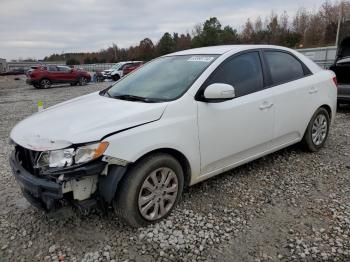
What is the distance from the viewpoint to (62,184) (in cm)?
256

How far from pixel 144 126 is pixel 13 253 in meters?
1.58

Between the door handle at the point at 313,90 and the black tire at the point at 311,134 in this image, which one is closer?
the door handle at the point at 313,90

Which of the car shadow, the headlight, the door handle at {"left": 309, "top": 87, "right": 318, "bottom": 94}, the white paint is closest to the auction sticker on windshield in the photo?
the white paint

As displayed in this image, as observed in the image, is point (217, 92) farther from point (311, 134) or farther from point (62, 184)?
point (311, 134)

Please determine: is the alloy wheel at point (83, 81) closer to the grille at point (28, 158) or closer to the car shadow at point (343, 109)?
the car shadow at point (343, 109)

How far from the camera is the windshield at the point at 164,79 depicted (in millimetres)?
3340

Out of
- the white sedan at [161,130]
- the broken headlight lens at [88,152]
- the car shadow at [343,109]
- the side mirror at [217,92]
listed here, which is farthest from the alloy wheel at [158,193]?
the car shadow at [343,109]

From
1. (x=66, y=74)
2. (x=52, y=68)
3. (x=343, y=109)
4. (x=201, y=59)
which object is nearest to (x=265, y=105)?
(x=201, y=59)

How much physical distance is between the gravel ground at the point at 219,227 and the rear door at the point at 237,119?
0.43 m

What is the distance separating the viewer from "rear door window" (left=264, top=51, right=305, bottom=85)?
162 inches

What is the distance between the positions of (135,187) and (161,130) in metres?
0.56

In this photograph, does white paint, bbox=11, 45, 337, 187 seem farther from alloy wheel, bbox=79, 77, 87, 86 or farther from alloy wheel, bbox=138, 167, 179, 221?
alloy wheel, bbox=79, 77, 87, 86

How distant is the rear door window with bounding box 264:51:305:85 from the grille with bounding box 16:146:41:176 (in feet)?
9.40

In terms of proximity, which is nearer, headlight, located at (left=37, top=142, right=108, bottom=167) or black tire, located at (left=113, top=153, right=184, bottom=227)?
headlight, located at (left=37, top=142, right=108, bottom=167)
